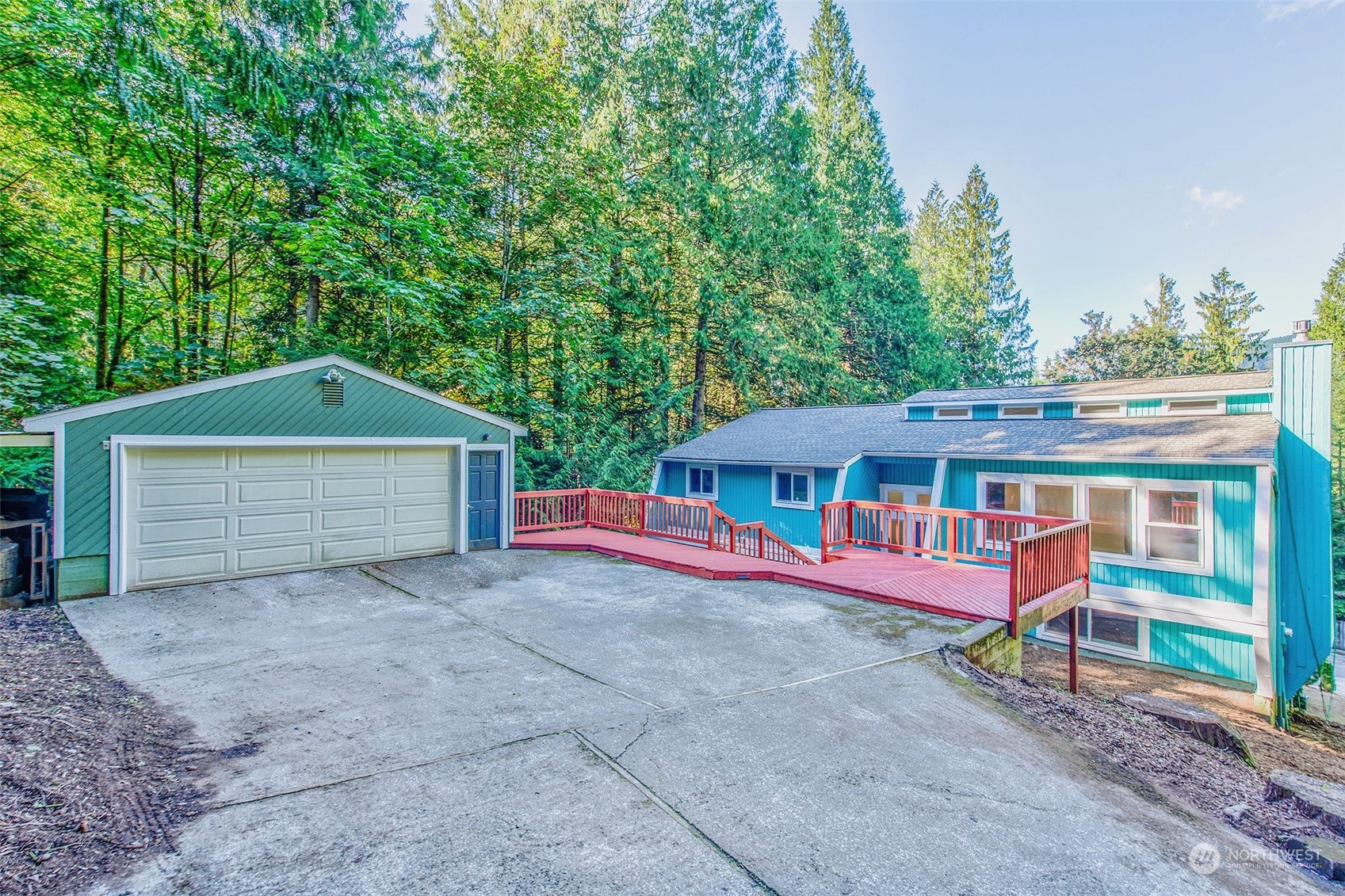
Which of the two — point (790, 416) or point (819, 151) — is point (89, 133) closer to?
point (790, 416)

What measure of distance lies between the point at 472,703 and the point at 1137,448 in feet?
33.5

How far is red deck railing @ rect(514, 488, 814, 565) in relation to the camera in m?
10.8

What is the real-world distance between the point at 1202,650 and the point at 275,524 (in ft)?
44.7

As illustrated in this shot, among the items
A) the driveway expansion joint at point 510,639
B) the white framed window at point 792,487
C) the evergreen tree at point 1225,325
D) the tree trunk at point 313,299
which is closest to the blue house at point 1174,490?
the white framed window at point 792,487

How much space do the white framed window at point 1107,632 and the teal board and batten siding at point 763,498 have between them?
436 centimetres

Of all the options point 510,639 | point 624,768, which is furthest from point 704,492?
point 624,768

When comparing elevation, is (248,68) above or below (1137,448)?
above

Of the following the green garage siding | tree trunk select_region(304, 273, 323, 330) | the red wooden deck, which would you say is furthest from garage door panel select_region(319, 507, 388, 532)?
the green garage siding

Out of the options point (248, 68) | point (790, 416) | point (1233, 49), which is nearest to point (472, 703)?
point (248, 68)

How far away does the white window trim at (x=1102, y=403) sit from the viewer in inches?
440

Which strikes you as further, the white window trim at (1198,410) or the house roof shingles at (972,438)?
the white window trim at (1198,410)

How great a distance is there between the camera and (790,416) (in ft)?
54.8

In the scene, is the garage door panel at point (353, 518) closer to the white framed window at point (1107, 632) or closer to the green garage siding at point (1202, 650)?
the white framed window at point (1107, 632)

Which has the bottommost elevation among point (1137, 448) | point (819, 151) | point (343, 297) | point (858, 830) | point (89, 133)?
point (858, 830)
